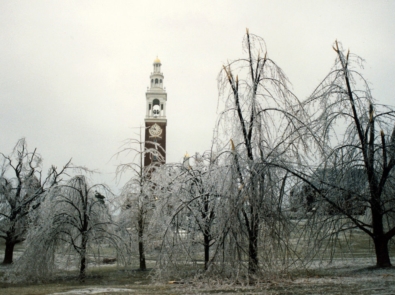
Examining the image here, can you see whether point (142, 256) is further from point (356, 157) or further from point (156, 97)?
point (156, 97)

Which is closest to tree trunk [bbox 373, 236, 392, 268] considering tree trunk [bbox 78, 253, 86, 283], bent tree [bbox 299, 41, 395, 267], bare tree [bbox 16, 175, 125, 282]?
bent tree [bbox 299, 41, 395, 267]

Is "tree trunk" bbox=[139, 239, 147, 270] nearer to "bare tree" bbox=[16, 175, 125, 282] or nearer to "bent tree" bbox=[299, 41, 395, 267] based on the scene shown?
"bare tree" bbox=[16, 175, 125, 282]

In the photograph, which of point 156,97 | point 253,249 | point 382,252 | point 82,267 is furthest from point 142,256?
point 156,97

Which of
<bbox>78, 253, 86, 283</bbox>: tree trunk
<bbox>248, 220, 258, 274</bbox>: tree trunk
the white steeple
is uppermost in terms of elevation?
the white steeple

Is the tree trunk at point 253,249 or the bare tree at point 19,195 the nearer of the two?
the tree trunk at point 253,249

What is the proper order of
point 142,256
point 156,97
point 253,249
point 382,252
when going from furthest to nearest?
point 156,97
point 142,256
point 382,252
point 253,249

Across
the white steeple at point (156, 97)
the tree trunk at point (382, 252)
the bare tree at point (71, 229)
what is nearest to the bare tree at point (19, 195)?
the bare tree at point (71, 229)

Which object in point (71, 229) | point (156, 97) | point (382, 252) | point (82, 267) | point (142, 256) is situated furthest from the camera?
point (156, 97)

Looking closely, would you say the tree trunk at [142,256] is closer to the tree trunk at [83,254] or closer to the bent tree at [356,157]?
the tree trunk at [83,254]

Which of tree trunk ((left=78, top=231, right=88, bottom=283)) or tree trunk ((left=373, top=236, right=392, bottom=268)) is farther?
tree trunk ((left=78, top=231, right=88, bottom=283))

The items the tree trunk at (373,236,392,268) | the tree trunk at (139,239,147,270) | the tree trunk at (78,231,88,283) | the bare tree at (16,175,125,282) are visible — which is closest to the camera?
the tree trunk at (373,236,392,268)

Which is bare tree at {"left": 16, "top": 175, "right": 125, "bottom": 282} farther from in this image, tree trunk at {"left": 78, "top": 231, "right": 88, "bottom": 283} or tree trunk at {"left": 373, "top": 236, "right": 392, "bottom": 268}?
tree trunk at {"left": 373, "top": 236, "right": 392, "bottom": 268}

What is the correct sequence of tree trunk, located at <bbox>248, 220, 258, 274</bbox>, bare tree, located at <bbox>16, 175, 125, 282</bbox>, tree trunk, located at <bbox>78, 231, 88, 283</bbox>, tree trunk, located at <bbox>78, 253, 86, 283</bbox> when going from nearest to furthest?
1. tree trunk, located at <bbox>248, 220, 258, 274</bbox>
2. bare tree, located at <bbox>16, 175, 125, 282</bbox>
3. tree trunk, located at <bbox>78, 253, 86, 283</bbox>
4. tree trunk, located at <bbox>78, 231, 88, 283</bbox>

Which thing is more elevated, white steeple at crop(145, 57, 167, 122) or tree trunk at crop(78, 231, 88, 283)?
white steeple at crop(145, 57, 167, 122)
